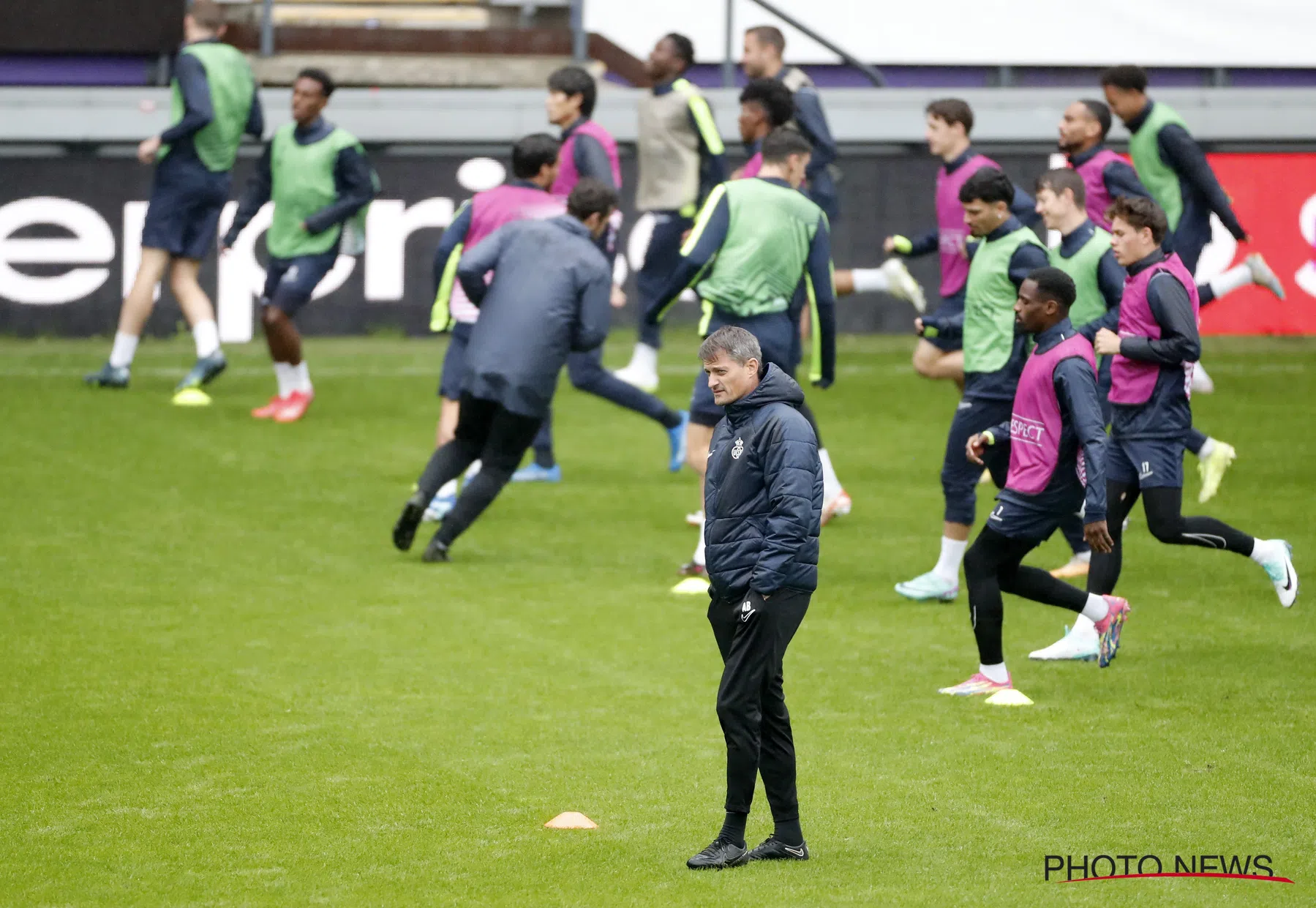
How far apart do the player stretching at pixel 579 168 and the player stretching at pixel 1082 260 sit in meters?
2.99

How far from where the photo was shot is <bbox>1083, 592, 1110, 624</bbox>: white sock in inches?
311

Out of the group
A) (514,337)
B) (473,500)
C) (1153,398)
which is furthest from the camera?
(473,500)

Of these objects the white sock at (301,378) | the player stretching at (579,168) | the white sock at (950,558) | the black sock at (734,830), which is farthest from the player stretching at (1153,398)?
the white sock at (301,378)

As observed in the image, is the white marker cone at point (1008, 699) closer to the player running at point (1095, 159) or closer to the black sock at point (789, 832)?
the black sock at point (789, 832)

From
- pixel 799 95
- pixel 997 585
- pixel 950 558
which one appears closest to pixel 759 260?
pixel 950 558

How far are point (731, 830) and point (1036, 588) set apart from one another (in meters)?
2.58

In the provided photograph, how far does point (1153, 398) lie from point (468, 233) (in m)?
4.19

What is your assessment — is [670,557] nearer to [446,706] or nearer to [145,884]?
[446,706]

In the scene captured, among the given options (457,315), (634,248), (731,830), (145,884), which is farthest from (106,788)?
(634,248)

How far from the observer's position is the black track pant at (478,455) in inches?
396

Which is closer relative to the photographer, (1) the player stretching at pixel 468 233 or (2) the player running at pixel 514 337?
(2) the player running at pixel 514 337

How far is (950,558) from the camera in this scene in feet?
31.0

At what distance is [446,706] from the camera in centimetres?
746

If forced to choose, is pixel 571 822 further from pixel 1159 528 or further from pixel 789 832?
pixel 1159 528
